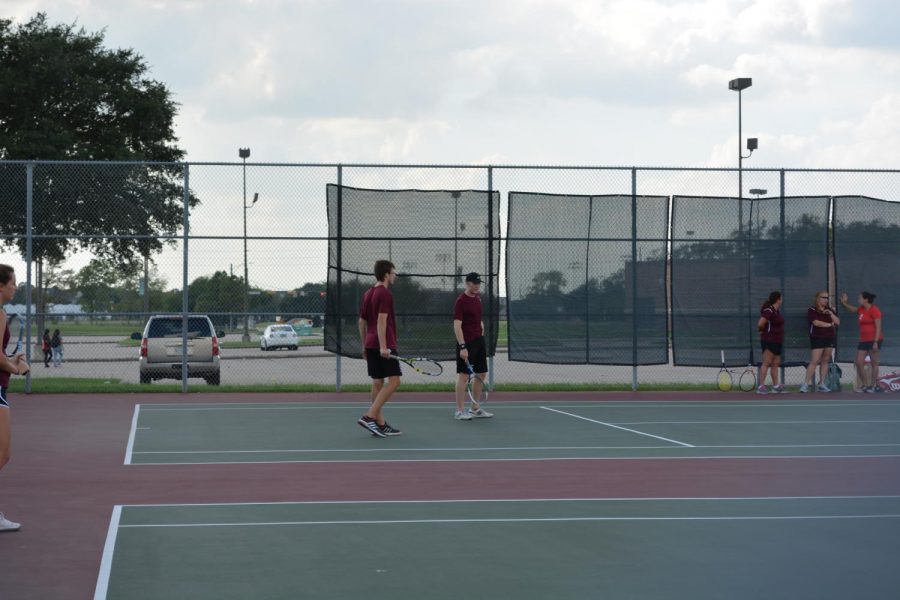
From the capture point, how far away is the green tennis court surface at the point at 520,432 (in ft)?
37.1

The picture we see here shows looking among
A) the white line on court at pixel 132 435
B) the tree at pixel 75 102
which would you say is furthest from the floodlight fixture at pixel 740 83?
the white line on court at pixel 132 435

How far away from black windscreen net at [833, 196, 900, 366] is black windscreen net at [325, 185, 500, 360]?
19.0 feet

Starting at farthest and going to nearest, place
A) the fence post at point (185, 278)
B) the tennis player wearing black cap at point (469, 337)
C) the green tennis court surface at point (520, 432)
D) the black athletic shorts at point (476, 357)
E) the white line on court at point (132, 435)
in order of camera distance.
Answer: the fence post at point (185, 278) → the black athletic shorts at point (476, 357) → the tennis player wearing black cap at point (469, 337) → the green tennis court surface at point (520, 432) → the white line on court at point (132, 435)

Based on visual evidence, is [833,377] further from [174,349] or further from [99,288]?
[99,288]

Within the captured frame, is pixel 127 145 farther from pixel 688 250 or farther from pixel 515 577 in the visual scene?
pixel 515 577

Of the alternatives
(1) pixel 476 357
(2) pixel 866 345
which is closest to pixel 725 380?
(2) pixel 866 345

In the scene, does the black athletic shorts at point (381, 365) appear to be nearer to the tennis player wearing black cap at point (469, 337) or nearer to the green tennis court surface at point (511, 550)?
the tennis player wearing black cap at point (469, 337)

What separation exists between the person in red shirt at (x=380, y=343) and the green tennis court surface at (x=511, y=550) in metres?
3.95

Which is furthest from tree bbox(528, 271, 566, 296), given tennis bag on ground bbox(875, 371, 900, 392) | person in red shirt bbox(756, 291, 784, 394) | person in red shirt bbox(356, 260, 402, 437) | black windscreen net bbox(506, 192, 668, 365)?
person in red shirt bbox(356, 260, 402, 437)

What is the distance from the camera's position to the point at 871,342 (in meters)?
19.0

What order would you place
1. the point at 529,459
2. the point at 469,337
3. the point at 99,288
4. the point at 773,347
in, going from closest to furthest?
the point at 529,459 < the point at 469,337 < the point at 99,288 < the point at 773,347

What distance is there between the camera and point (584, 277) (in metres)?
18.4

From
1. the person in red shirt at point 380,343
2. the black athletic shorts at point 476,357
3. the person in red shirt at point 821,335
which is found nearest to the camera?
the person in red shirt at point 380,343

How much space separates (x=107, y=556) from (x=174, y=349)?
12.4m
